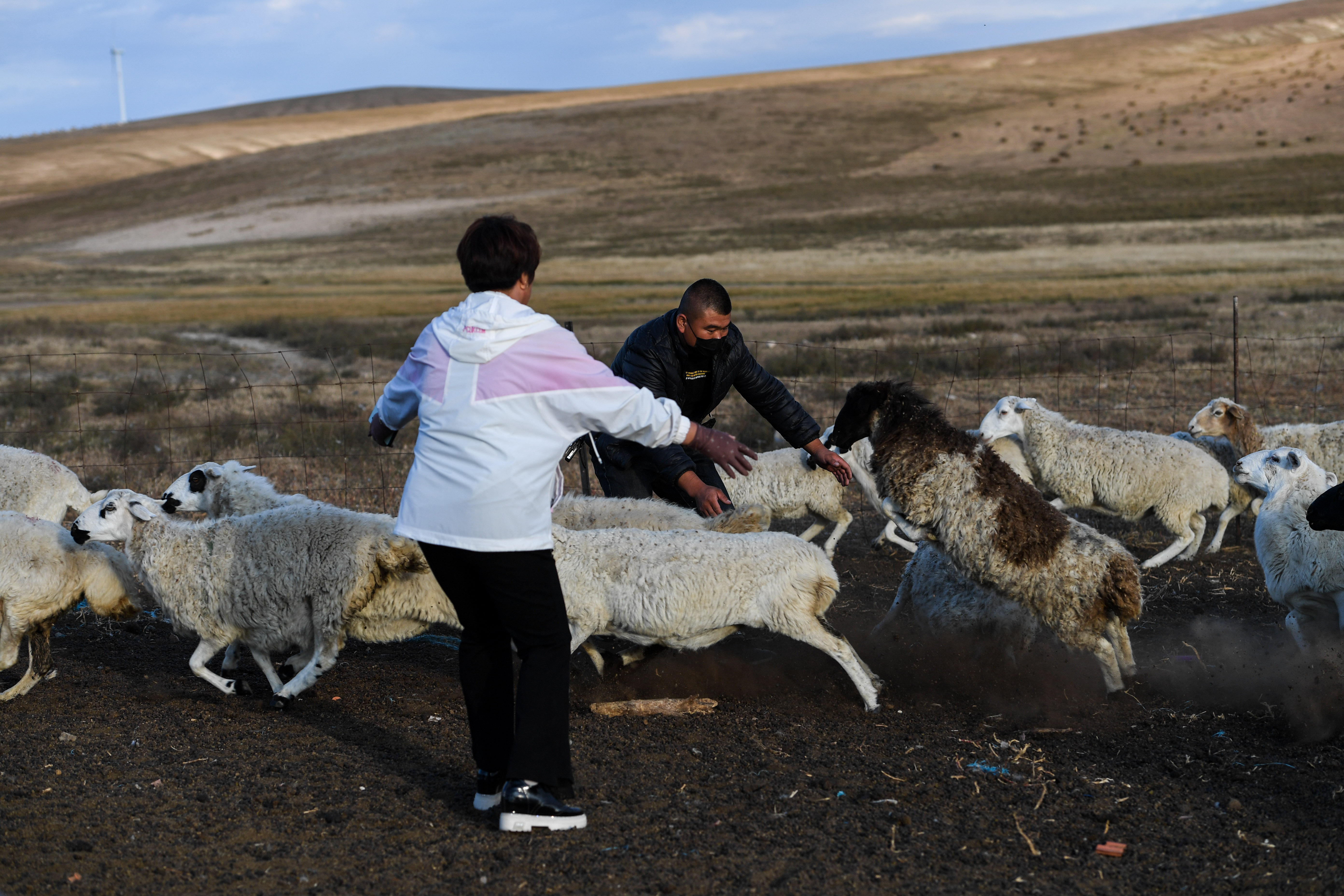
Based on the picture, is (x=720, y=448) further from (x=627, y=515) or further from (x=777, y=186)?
(x=777, y=186)

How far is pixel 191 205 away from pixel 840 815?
93.3 meters

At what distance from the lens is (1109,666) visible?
246 inches

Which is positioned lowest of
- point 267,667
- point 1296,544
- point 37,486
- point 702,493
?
point 267,667

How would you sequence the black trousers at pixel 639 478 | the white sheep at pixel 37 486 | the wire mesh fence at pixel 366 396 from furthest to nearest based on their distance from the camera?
the wire mesh fence at pixel 366 396 < the white sheep at pixel 37 486 < the black trousers at pixel 639 478

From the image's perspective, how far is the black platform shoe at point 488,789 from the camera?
4672 millimetres

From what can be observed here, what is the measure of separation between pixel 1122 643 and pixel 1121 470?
3659 millimetres

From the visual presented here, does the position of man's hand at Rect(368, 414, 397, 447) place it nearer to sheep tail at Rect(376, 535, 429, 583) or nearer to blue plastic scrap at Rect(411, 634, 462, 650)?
sheep tail at Rect(376, 535, 429, 583)

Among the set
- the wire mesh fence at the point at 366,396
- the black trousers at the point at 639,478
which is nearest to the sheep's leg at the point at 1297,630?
the black trousers at the point at 639,478

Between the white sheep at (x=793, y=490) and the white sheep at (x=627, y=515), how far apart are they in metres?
2.18

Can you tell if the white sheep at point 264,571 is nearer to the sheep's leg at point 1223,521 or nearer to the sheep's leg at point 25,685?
the sheep's leg at point 25,685

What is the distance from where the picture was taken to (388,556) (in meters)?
6.37

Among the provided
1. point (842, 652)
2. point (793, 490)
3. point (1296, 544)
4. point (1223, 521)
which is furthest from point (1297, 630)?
point (793, 490)

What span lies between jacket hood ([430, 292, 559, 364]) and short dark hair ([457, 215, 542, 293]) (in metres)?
0.08

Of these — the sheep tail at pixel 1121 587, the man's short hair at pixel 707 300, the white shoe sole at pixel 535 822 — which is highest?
the man's short hair at pixel 707 300
